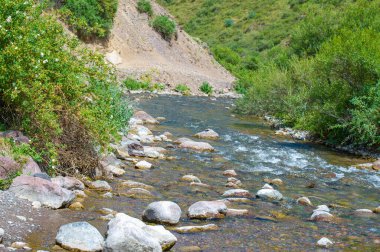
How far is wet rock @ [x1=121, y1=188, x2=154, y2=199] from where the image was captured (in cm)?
892

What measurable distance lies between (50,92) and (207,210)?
3.14 metres

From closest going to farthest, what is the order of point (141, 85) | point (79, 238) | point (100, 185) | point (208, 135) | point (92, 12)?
point (79, 238)
point (100, 185)
point (208, 135)
point (141, 85)
point (92, 12)

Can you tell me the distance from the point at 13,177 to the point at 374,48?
39.8ft

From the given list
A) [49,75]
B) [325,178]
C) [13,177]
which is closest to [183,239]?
[13,177]

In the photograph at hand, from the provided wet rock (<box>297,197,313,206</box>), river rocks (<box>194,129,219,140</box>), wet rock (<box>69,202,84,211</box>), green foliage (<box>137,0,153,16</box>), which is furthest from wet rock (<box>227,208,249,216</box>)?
green foliage (<box>137,0,153,16</box>)

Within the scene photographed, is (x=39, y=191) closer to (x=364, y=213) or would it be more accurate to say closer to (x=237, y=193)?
(x=237, y=193)

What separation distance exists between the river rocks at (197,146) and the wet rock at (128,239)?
850cm

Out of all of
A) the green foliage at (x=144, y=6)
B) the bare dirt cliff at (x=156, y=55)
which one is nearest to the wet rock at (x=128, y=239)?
the bare dirt cliff at (x=156, y=55)

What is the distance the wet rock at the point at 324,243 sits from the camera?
709 cm

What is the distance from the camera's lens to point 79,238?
6.11 m

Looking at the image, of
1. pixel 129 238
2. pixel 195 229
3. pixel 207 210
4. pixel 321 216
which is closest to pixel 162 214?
pixel 195 229

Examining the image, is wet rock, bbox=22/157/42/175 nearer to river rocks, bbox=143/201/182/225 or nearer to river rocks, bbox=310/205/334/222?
river rocks, bbox=143/201/182/225

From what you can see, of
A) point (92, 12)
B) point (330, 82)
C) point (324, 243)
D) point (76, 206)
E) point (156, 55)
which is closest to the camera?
point (324, 243)

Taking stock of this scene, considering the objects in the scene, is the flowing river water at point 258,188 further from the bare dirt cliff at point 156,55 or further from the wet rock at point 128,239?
the bare dirt cliff at point 156,55
